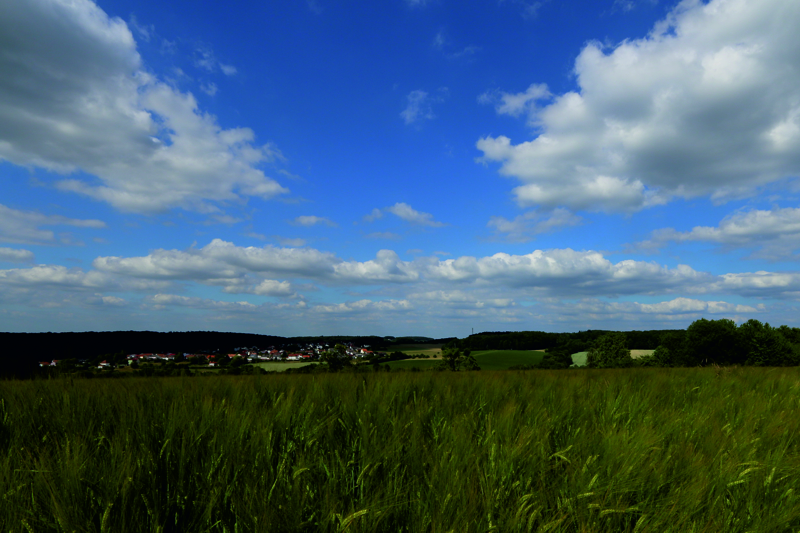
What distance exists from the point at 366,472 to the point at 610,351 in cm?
6854

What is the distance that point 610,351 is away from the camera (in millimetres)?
60406

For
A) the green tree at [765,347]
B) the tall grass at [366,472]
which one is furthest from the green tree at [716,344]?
the tall grass at [366,472]

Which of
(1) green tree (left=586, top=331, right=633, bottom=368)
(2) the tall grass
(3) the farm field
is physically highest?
(2) the tall grass

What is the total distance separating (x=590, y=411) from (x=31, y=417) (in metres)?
4.94

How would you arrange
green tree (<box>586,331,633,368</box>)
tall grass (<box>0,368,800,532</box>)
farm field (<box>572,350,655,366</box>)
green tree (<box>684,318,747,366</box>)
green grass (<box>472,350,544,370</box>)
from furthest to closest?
farm field (<box>572,350,655,366</box>)
green grass (<box>472,350,544,370</box>)
green tree (<box>586,331,633,368</box>)
green tree (<box>684,318,747,366</box>)
tall grass (<box>0,368,800,532</box>)

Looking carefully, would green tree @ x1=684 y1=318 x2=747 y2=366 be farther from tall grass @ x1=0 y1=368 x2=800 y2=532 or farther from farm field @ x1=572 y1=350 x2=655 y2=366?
tall grass @ x1=0 y1=368 x2=800 y2=532

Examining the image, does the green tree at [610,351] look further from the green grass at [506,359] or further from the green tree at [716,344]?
the green tree at [716,344]

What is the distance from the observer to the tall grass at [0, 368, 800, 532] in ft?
5.56

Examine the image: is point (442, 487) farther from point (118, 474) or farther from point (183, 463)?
point (118, 474)

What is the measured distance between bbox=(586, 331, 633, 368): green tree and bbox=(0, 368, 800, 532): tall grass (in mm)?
62747

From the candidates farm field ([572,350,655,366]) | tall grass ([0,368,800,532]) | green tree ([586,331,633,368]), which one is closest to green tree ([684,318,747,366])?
green tree ([586,331,633,368])

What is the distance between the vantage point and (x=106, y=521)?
1.55 m

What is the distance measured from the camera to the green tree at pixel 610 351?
192 ft

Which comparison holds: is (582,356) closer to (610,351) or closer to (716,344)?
(610,351)
